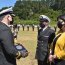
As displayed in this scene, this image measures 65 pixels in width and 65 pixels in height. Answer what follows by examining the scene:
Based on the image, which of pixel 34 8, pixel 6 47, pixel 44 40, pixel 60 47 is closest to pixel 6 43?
pixel 6 47

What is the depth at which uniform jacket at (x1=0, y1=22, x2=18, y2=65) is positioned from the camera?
20.2 ft

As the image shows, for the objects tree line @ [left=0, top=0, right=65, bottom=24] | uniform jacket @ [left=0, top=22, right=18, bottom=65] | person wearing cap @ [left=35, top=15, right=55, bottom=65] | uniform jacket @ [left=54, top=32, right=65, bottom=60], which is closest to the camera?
uniform jacket @ [left=0, top=22, right=18, bottom=65]

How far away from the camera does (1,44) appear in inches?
244

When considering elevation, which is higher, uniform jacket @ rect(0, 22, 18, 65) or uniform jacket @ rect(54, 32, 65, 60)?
uniform jacket @ rect(0, 22, 18, 65)

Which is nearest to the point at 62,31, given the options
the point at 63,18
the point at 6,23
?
the point at 63,18

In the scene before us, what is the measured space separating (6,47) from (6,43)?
0.23ft

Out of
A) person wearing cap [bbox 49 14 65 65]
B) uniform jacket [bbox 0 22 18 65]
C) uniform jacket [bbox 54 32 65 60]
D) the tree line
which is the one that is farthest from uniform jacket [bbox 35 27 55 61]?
the tree line

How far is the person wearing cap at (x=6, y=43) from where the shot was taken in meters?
6.16

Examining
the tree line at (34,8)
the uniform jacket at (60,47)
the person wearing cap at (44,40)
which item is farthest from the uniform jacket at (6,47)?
the tree line at (34,8)

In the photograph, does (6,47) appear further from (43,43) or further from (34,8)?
(34,8)

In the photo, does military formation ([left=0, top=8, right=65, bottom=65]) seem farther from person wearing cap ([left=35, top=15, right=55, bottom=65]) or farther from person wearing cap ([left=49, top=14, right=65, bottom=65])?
person wearing cap ([left=35, top=15, right=55, bottom=65])

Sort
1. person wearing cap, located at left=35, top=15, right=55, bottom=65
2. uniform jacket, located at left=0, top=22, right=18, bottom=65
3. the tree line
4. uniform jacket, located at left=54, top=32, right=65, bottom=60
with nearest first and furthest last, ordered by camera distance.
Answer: uniform jacket, located at left=0, top=22, right=18, bottom=65 < uniform jacket, located at left=54, top=32, right=65, bottom=60 < person wearing cap, located at left=35, top=15, right=55, bottom=65 < the tree line

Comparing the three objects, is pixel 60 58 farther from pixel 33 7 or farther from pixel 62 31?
pixel 33 7

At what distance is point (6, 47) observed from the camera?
617 centimetres
